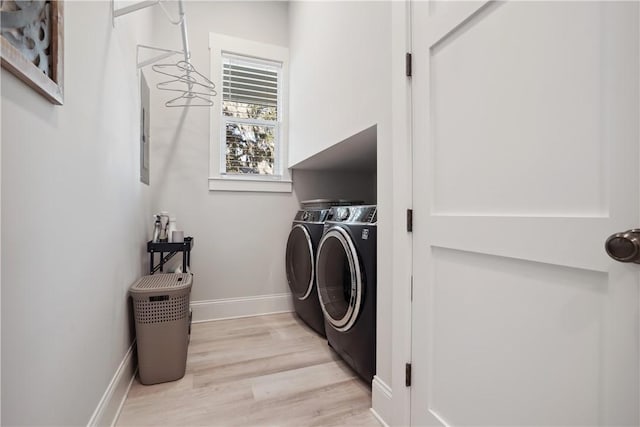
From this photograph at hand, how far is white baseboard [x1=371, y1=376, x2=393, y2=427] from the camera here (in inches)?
51.3

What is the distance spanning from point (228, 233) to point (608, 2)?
2601 mm

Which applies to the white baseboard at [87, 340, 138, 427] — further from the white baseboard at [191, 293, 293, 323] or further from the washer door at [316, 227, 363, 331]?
the washer door at [316, 227, 363, 331]

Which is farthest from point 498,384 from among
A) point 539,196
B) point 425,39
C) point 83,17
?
point 83,17

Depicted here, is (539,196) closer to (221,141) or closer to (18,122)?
(18,122)

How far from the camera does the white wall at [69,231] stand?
0.68 meters

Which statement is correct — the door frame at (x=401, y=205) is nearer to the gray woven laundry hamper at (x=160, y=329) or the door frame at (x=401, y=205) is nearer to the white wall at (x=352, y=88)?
the white wall at (x=352, y=88)

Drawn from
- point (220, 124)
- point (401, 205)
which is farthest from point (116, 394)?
point (220, 124)

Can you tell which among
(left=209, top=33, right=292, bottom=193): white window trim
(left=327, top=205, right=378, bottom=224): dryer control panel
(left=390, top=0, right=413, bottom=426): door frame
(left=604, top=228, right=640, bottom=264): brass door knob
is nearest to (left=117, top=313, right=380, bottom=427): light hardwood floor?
(left=390, top=0, right=413, bottom=426): door frame

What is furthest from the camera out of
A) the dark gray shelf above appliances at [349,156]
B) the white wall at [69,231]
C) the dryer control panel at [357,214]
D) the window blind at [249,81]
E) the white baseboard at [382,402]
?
the window blind at [249,81]

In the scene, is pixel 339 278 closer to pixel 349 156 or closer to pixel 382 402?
pixel 382 402

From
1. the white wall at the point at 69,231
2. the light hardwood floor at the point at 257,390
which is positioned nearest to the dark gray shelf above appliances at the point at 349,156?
the white wall at the point at 69,231

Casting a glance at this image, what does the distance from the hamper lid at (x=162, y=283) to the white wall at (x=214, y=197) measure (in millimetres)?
771

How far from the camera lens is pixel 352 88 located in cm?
163

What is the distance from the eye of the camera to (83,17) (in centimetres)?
105
